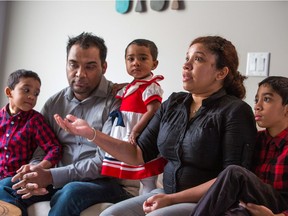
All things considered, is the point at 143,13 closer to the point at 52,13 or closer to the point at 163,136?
the point at 52,13

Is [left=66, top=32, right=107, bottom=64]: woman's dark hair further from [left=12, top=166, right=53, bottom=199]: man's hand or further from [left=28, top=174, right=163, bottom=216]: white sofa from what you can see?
[left=28, top=174, right=163, bottom=216]: white sofa

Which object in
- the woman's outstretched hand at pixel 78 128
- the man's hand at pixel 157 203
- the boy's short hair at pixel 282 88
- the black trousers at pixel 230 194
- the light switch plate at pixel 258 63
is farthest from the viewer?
the light switch plate at pixel 258 63

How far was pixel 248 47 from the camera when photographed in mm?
2207

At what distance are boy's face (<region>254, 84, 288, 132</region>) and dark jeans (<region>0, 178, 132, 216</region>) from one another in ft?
2.44

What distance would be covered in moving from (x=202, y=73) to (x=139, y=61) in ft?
1.76

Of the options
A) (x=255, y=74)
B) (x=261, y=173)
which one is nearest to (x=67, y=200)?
(x=261, y=173)

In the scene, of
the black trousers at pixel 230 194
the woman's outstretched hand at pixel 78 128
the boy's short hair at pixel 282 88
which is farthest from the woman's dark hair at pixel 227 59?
the woman's outstretched hand at pixel 78 128

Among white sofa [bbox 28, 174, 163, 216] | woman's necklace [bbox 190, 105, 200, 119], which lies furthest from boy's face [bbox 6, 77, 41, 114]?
woman's necklace [bbox 190, 105, 200, 119]

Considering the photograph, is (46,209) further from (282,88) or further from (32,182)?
(282,88)

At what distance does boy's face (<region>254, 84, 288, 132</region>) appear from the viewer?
146cm

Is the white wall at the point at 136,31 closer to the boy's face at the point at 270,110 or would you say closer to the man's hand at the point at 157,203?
the boy's face at the point at 270,110

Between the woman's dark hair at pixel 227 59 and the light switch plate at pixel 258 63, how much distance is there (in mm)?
669

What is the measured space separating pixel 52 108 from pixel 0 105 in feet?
4.14

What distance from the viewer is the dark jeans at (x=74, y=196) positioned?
1.60m
